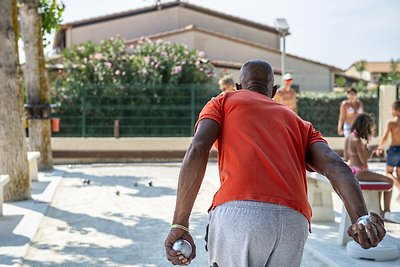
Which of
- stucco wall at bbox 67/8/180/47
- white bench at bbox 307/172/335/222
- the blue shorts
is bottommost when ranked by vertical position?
white bench at bbox 307/172/335/222

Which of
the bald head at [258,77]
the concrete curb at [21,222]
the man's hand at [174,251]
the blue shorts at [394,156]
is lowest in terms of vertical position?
the concrete curb at [21,222]

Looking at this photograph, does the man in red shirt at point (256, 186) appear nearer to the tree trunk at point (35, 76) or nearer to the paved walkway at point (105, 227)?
the paved walkway at point (105, 227)

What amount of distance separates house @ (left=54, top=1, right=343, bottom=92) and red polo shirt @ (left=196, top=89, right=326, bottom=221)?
1143 inches

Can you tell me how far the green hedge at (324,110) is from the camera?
19.2 meters

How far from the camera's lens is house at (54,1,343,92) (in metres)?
32.6

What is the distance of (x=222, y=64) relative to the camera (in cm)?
2825

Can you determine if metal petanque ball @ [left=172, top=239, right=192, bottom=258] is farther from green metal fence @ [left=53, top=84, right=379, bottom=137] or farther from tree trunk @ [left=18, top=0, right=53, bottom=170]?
green metal fence @ [left=53, top=84, right=379, bottom=137]

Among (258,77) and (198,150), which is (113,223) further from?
(198,150)

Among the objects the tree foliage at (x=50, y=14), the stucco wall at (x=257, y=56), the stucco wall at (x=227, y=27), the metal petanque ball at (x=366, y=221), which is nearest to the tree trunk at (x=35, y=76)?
the tree foliage at (x=50, y=14)

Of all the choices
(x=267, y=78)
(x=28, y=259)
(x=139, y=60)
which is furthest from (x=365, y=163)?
(x=139, y=60)

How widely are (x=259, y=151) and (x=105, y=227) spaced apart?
570 centimetres

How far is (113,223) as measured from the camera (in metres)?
8.48

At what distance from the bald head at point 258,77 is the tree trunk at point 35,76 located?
10773 millimetres

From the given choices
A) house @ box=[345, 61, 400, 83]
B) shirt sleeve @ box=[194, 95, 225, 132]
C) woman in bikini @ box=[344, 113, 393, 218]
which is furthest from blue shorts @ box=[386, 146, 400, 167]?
house @ box=[345, 61, 400, 83]
